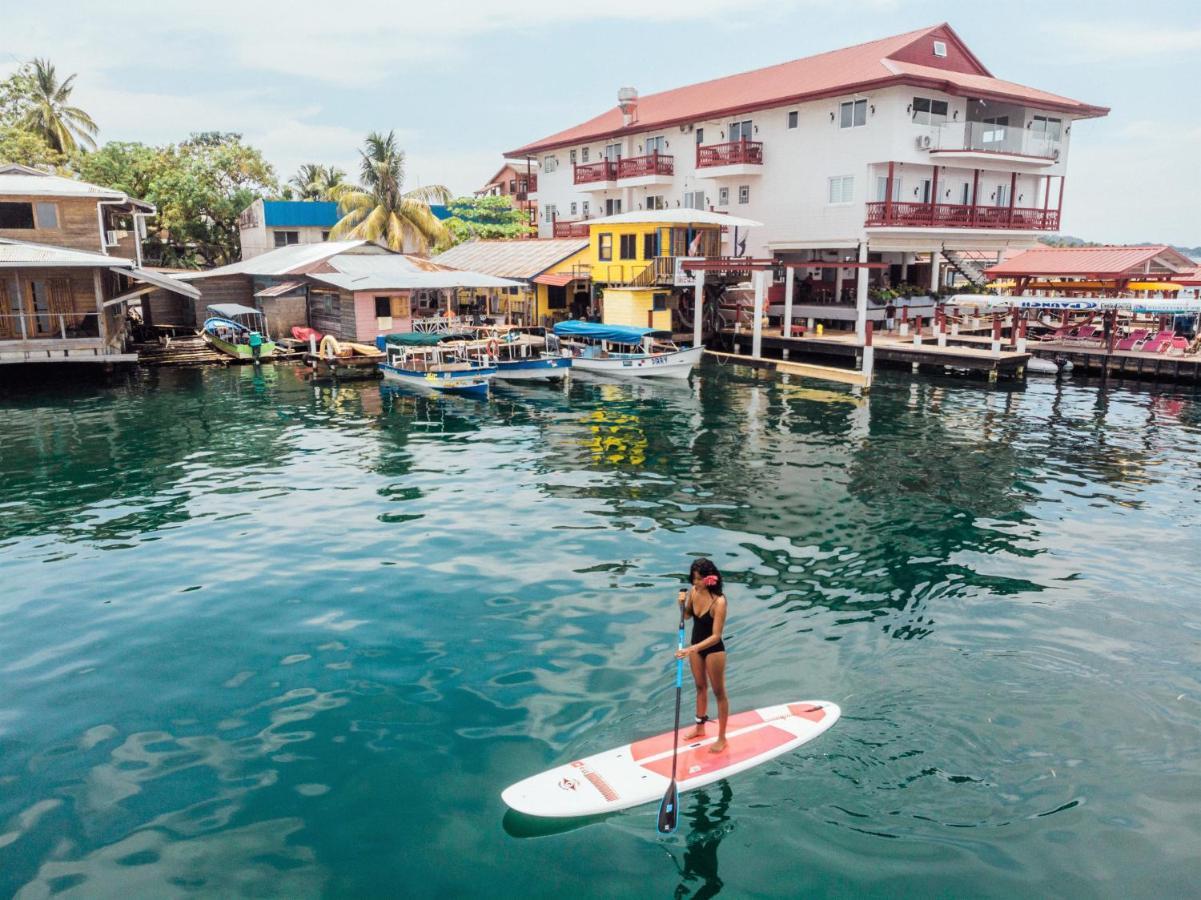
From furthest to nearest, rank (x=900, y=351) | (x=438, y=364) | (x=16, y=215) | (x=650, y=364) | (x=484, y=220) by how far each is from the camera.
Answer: (x=484, y=220) < (x=900, y=351) < (x=650, y=364) < (x=16, y=215) < (x=438, y=364)

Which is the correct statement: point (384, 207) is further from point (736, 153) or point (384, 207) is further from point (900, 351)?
point (900, 351)

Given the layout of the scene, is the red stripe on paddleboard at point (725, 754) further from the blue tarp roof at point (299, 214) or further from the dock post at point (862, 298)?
the blue tarp roof at point (299, 214)

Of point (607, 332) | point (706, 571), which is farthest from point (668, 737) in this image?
point (607, 332)

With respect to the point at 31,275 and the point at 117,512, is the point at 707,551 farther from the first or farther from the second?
the point at 31,275

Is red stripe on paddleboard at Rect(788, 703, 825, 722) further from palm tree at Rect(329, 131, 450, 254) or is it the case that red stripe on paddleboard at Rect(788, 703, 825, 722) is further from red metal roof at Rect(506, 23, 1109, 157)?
palm tree at Rect(329, 131, 450, 254)

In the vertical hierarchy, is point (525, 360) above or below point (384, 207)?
below

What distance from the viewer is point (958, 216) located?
49125mm

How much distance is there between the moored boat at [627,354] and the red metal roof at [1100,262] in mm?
19764

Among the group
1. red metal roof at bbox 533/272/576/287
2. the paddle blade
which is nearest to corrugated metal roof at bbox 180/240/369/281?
red metal roof at bbox 533/272/576/287

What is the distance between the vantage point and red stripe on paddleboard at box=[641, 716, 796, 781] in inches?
391

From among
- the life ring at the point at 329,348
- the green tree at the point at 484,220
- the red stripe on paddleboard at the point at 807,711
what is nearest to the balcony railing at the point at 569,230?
the green tree at the point at 484,220

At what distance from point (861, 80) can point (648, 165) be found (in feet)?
57.5

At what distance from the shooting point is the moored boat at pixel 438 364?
36250 mm

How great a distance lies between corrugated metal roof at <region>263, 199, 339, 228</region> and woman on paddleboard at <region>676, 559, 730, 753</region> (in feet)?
211
